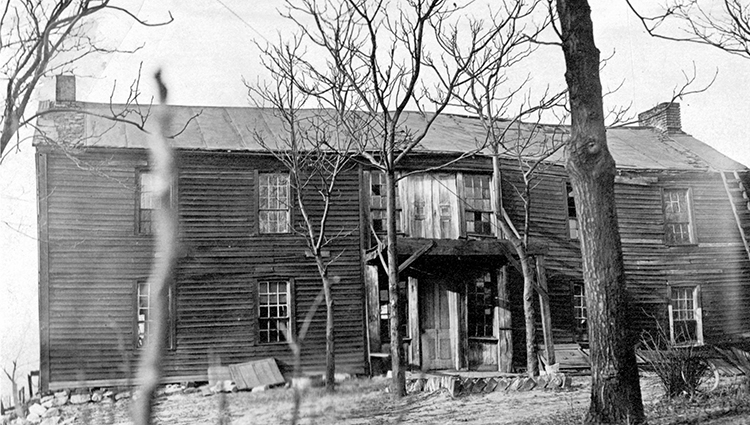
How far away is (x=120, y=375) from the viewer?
49.3ft

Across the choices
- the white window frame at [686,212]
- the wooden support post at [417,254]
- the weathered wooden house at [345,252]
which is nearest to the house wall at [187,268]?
the weathered wooden house at [345,252]

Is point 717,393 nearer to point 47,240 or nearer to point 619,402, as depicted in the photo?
point 619,402

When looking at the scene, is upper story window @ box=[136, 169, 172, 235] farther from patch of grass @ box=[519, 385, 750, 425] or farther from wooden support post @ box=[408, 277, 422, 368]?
patch of grass @ box=[519, 385, 750, 425]

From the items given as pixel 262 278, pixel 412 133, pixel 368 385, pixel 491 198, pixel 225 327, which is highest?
pixel 412 133

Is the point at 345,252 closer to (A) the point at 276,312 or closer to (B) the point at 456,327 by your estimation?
(A) the point at 276,312

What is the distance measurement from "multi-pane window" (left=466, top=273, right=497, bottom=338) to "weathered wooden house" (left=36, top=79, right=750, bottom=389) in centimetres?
4

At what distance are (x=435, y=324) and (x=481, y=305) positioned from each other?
4.05 feet

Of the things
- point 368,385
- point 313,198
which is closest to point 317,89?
point 313,198

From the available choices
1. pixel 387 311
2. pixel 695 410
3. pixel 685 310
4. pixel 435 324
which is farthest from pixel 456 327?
pixel 695 410

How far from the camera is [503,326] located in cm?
1747

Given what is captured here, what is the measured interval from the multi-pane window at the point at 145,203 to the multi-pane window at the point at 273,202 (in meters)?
2.41

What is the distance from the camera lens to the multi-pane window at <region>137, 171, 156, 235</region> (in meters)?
15.7

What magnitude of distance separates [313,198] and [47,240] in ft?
18.8

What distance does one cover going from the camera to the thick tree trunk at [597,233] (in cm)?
787
